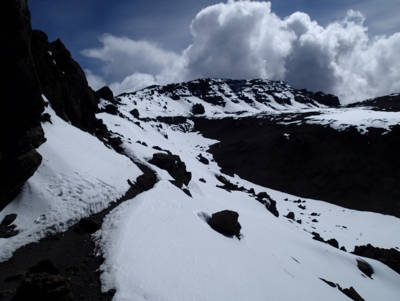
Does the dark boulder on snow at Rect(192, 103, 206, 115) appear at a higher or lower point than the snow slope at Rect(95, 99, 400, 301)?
higher

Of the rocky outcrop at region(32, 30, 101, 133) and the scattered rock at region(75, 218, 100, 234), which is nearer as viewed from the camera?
the scattered rock at region(75, 218, 100, 234)

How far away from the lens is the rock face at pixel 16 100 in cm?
899

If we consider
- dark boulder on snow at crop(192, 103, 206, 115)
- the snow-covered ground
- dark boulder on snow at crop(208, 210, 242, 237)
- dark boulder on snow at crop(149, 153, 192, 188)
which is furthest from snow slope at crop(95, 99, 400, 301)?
dark boulder on snow at crop(192, 103, 206, 115)

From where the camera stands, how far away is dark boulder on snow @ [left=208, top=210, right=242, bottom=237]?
15289 mm

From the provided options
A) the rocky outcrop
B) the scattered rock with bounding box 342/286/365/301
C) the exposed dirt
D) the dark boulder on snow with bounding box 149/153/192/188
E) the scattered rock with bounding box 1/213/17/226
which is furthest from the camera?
the dark boulder on snow with bounding box 149/153/192/188

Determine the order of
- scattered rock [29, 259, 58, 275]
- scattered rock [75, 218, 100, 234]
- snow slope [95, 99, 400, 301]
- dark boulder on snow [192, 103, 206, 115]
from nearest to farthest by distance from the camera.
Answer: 1. scattered rock [29, 259, 58, 275]
2. snow slope [95, 99, 400, 301]
3. scattered rock [75, 218, 100, 234]
4. dark boulder on snow [192, 103, 206, 115]

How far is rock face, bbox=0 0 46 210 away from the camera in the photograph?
29.5ft

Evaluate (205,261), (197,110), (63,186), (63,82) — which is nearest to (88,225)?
(63,186)

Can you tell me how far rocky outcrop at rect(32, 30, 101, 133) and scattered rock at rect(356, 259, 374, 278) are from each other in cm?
→ 2628

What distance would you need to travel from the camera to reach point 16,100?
984 centimetres

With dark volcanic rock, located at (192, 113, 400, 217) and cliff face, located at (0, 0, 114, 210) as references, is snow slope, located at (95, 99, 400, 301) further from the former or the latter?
dark volcanic rock, located at (192, 113, 400, 217)

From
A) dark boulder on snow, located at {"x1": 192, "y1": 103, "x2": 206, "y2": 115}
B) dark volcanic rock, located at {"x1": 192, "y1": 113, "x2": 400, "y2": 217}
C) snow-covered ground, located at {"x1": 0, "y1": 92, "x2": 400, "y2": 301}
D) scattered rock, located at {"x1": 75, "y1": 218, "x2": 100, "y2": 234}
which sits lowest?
scattered rock, located at {"x1": 75, "y1": 218, "x2": 100, "y2": 234}

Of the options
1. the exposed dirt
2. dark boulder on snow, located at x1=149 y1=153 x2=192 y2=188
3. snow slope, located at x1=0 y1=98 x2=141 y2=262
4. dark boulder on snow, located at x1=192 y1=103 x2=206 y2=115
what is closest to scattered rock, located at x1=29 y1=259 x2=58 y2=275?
the exposed dirt

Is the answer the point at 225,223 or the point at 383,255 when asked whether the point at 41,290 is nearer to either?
the point at 225,223
